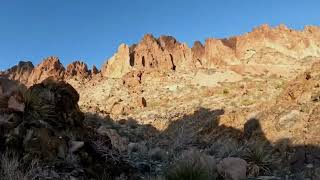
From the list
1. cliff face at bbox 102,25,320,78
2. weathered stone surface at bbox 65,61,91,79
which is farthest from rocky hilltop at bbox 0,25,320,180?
weathered stone surface at bbox 65,61,91,79

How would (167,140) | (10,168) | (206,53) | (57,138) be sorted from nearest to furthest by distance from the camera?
(10,168)
(57,138)
(167,140)
(206,53)

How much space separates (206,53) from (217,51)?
2.19m

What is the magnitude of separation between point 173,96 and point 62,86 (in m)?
55.8

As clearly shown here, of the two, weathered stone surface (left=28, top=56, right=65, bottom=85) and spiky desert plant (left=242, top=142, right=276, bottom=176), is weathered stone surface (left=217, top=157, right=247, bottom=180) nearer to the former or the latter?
spiky desert plant (left=242, top=142, right=276, bottom=176)

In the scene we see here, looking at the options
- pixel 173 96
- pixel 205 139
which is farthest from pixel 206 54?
pixel 205 139

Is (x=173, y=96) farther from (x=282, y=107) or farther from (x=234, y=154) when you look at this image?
(x=234, y=154)

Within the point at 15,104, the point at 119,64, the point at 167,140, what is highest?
the point at 119,64

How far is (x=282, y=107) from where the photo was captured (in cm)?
1816

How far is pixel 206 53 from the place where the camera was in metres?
87.1

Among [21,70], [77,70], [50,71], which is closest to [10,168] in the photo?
[77,70]

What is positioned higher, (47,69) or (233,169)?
(47,69)

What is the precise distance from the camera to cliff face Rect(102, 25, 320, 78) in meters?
83.8

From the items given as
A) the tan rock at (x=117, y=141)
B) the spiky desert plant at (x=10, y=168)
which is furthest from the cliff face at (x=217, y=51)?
the spiky desert plant at (x=10, y=168)

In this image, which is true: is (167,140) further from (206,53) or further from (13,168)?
(206,53)
